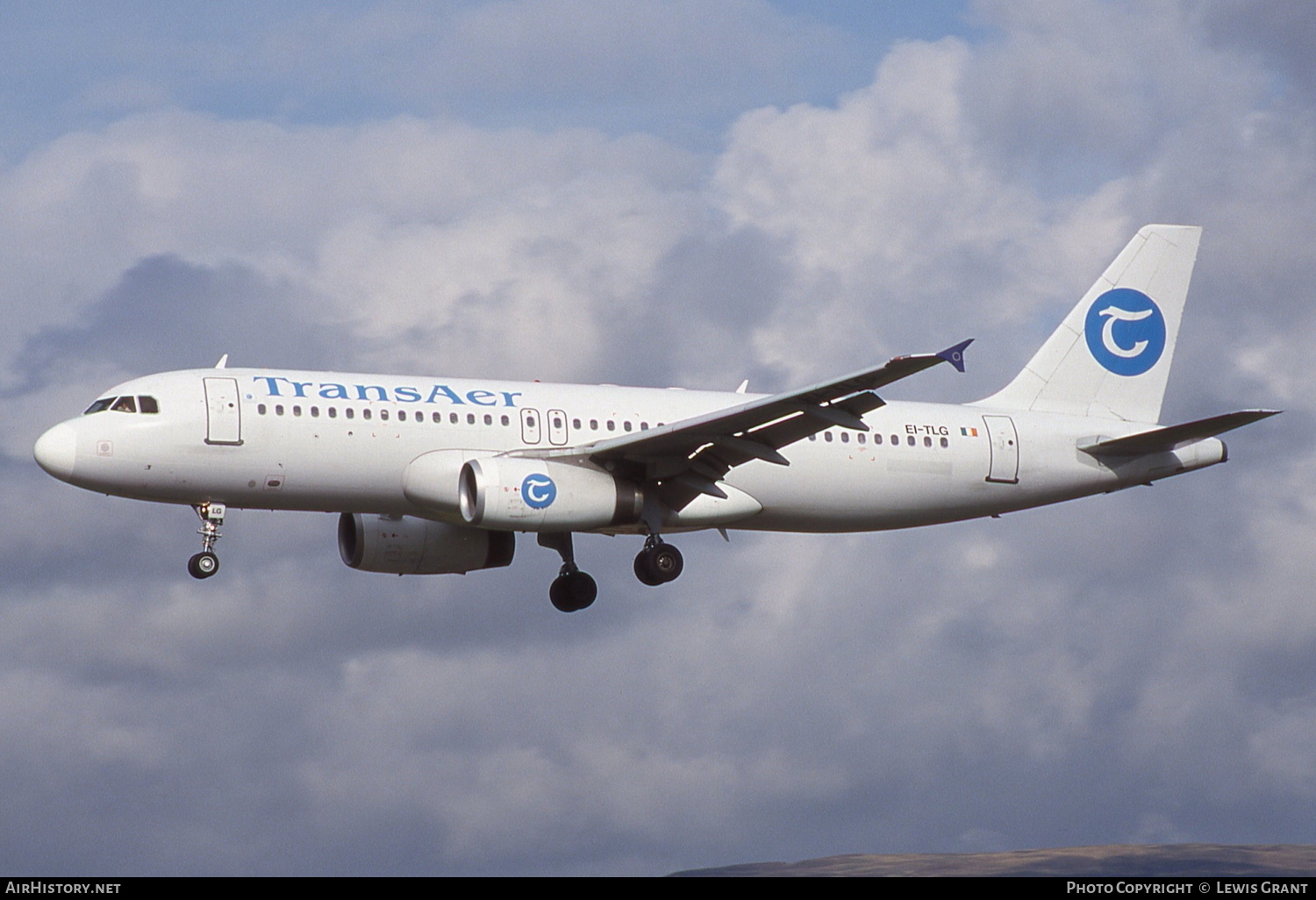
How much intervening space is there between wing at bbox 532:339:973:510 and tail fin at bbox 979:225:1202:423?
965cm

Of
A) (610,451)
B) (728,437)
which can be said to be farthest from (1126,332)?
(610,451)

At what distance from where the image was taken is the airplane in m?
40.2

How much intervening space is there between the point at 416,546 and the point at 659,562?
7.04m

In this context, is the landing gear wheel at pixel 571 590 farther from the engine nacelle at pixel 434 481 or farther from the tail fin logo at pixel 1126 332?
the tail fin logo at pixel 1126 332

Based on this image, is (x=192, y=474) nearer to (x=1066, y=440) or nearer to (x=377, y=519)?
(x=377, y=519)

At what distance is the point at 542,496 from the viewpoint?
1624 inches

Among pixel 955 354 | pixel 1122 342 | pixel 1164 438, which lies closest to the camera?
pixel 955 354

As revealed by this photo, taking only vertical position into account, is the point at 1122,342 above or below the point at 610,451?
above

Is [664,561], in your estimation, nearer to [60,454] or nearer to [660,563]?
[660,563]

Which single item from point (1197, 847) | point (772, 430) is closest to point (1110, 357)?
point (772, 430)

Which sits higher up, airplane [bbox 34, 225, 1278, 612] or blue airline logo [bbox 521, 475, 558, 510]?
airplane [bbox 34, 225, 1278, 612]

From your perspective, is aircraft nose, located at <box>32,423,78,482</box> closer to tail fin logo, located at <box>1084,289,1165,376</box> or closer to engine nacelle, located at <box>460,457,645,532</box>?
engine nacelle, located at <box>460,457,645,532</box>

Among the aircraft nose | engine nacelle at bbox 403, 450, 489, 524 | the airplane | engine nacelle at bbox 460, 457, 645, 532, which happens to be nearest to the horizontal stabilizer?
the airplane
